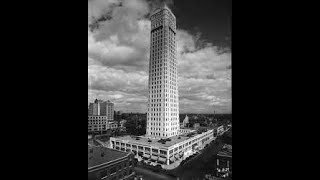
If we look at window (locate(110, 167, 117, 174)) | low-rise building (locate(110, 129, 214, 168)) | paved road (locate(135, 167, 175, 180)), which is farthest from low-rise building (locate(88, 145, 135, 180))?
low-rise building (locate(110, 129, 214, 168))

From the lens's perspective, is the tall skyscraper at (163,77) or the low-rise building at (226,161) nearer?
the low-rise building at (226,161)

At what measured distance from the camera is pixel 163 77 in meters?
7.26

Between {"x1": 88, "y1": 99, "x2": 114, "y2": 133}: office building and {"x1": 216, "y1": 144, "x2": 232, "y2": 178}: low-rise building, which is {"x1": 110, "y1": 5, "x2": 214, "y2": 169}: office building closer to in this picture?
{"x1": 88, "y1": 99, "x2": 114, "y2": 133}: office building

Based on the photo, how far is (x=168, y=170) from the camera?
5.14 m

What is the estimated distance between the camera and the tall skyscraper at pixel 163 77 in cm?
662

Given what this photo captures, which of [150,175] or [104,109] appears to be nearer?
[104,109]

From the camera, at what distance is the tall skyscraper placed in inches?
261

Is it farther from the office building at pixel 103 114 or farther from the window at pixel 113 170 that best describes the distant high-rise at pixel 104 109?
the window at pixel 113 170

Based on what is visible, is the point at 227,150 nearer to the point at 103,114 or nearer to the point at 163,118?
the point at 103,114

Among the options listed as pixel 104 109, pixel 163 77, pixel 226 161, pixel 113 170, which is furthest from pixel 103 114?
pixel 163 77

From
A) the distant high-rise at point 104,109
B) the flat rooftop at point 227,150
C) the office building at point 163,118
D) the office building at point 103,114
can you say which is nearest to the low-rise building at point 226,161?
the flat rooftop at point 227,150
